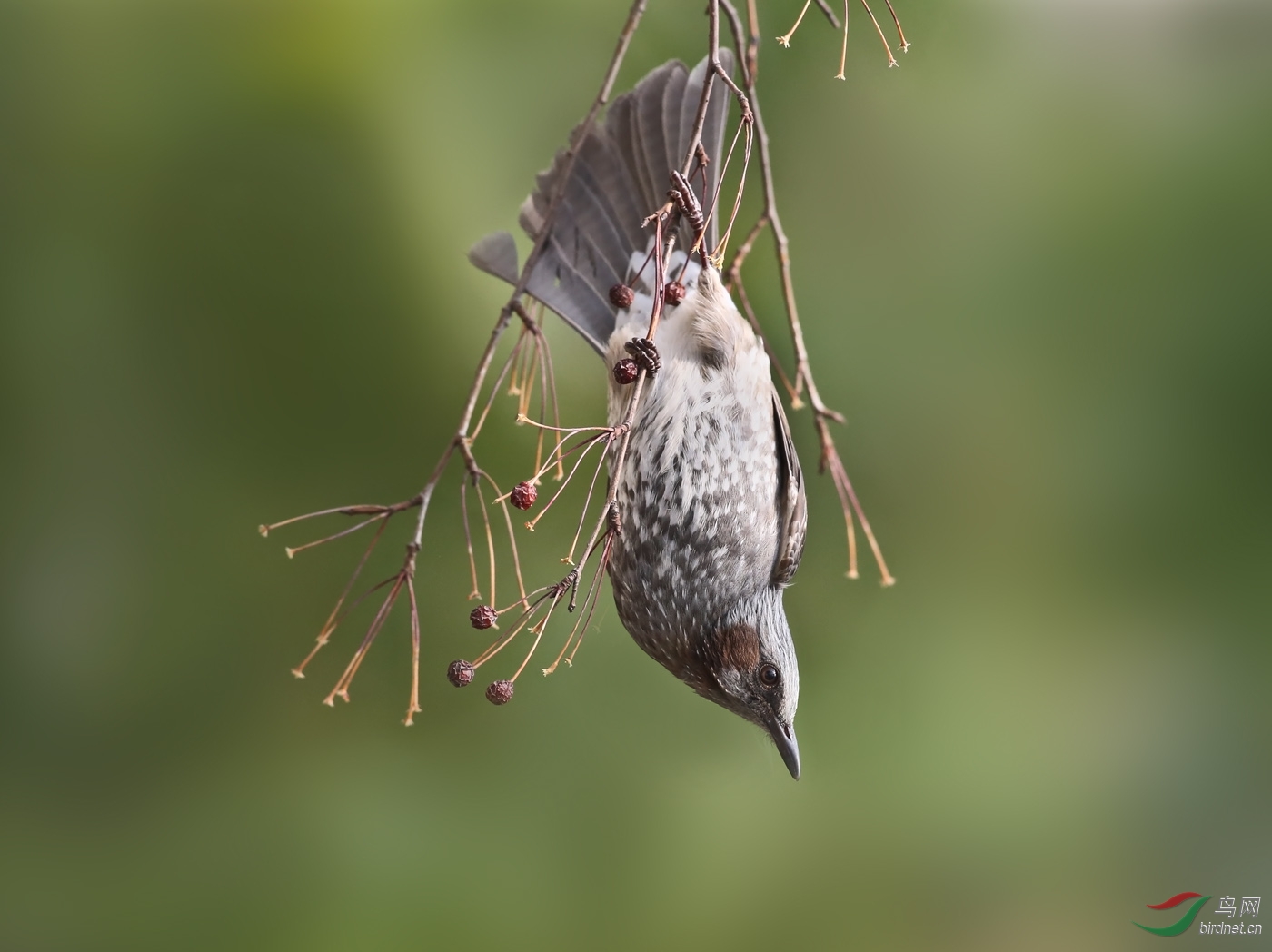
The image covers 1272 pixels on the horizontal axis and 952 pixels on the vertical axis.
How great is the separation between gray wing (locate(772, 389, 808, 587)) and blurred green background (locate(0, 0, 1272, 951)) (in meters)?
0.51

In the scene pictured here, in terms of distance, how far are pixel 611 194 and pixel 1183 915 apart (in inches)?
54.9

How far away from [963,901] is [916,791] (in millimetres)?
182

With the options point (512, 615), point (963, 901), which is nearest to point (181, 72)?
point (512, 615)

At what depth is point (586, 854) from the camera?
160 centimetres

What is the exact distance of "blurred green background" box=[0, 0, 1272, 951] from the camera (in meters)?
1.50

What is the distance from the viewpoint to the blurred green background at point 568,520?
1.50m

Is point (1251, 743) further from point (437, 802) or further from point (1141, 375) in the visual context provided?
point (437, 802)

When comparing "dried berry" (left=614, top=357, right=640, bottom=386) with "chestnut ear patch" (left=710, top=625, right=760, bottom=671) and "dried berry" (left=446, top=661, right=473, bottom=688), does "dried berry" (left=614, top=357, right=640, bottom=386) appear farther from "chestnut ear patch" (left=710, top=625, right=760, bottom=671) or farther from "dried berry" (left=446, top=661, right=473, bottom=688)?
"chestnut ear patch" (left=710, top=625, right=760, bottom=671)

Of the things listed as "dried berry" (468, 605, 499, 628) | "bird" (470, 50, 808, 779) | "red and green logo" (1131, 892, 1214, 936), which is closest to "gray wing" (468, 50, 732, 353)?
"bird" (470, 50, 808, 779)

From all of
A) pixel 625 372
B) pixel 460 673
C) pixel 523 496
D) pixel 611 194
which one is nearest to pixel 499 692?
pixel 460 673

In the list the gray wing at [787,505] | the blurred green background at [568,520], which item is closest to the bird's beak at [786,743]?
the gray wing at [787,505]

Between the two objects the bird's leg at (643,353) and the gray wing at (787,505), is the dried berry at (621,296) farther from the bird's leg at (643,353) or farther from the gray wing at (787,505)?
the gray wing at (787,505)

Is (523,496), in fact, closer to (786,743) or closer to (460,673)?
(460,673)

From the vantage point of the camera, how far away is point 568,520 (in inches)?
61.3
